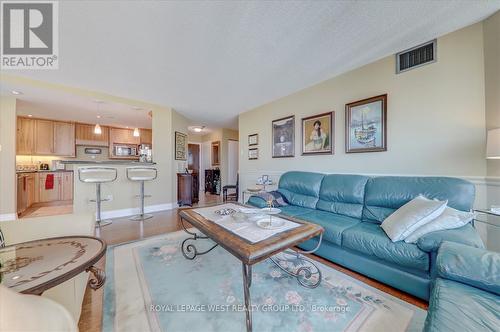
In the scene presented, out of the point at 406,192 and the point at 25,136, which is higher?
the point at 25,136

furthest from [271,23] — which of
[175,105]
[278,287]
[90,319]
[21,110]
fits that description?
[21,110]

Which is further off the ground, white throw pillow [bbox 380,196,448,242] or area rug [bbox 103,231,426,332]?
white throw pillow [bbox 380,196,448,242]

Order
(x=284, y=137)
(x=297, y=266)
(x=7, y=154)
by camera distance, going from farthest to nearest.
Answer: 1. (x=284, y=137)
2. (x=7, y=154)
3. (x=297, y=266)

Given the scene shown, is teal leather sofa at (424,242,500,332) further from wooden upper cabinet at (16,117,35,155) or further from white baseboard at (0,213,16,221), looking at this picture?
wooden upper cabinet at (16,117,35,155)

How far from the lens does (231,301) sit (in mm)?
1413

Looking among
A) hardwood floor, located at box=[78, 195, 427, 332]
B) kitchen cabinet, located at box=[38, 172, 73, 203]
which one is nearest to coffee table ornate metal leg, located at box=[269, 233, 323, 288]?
hardwood floor, located at box=[78, 195, 427, 332]

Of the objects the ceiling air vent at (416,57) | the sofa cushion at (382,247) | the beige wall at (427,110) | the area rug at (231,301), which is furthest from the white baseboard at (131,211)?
the ceiling air vent at (416,57)

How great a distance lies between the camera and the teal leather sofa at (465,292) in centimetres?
74

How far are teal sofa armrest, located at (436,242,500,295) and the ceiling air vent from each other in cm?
212

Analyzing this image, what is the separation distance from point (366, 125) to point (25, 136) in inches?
306

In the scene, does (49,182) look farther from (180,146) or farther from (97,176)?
(180,146)

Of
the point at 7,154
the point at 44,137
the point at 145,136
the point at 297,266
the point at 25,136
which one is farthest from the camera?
the point at 145,136

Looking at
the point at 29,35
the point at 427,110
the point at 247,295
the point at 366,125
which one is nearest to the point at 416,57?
the point at 427,110

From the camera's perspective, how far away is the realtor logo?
5.40 ft
